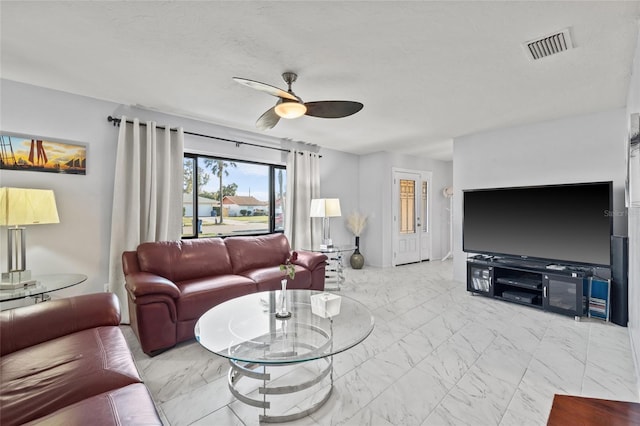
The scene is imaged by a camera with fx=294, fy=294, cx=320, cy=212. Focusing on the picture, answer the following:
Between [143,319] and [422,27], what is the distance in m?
3.02

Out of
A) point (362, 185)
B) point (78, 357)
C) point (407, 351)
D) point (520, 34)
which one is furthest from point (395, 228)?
point (78, 357)

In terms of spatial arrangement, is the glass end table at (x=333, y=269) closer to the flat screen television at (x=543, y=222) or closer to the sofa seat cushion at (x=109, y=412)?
the flat screen television at (x=543, y=222)

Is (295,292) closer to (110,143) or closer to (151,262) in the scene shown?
(151,262)

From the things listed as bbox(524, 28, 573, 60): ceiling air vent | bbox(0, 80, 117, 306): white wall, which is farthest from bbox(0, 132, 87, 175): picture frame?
bbox(524, 28, 573, 60): ceiling air vent

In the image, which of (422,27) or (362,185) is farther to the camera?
(362,185)

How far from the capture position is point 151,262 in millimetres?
3012

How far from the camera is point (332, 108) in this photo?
2545 mm

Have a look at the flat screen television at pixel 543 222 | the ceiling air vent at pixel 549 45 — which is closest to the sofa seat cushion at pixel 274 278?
the flat screen television at pixel 543 222

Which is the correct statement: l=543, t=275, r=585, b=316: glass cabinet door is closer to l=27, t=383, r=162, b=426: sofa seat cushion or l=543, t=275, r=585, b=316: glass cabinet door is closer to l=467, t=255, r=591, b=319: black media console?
l=467, t=255, r=591, b=319: black media console

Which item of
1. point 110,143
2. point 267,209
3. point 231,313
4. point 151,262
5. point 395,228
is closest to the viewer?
point 231,313

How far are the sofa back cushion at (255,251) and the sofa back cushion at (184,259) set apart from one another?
100mm

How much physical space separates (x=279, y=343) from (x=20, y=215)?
2.30m

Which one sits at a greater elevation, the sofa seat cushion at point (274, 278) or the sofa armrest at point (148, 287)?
the sofa armrest at point (148, 287)

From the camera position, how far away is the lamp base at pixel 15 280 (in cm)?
231
